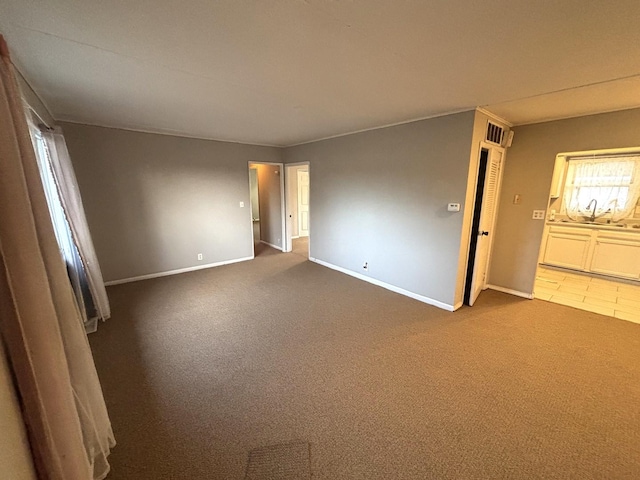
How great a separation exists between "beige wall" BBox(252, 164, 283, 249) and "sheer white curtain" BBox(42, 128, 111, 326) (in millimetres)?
3787

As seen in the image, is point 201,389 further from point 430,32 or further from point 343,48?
point 430,32

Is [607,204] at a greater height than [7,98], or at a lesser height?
lesser

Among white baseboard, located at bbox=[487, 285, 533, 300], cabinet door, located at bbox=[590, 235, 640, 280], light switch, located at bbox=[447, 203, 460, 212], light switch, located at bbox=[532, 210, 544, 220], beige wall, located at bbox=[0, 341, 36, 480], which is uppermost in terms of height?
light switch, located at bbox=[447, 203, 460, 212]

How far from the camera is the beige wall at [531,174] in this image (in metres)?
3.07

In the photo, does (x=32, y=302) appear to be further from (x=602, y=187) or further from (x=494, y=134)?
Result: (x=602, y=187)

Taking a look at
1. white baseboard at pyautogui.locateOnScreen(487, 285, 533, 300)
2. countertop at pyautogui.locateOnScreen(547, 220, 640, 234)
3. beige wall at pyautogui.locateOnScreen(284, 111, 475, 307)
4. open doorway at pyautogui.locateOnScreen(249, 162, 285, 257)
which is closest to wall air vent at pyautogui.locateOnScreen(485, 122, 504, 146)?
beige wall at pyautogui.locateOnScreen(284, 111, 475, 307)

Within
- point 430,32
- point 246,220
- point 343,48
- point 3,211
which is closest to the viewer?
point 3,211

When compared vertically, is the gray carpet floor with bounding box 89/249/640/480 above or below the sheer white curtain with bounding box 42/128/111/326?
below

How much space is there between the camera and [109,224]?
4102 mm

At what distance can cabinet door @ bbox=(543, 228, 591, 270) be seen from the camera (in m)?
4.71

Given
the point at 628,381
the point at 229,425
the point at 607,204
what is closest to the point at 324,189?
the point at 229,425

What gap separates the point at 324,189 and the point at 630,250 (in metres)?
5.20

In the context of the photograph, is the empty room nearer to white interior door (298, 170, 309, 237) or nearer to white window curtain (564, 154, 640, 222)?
white window curtain (564, 154, 640, 222)

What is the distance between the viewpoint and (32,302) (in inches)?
35.0
